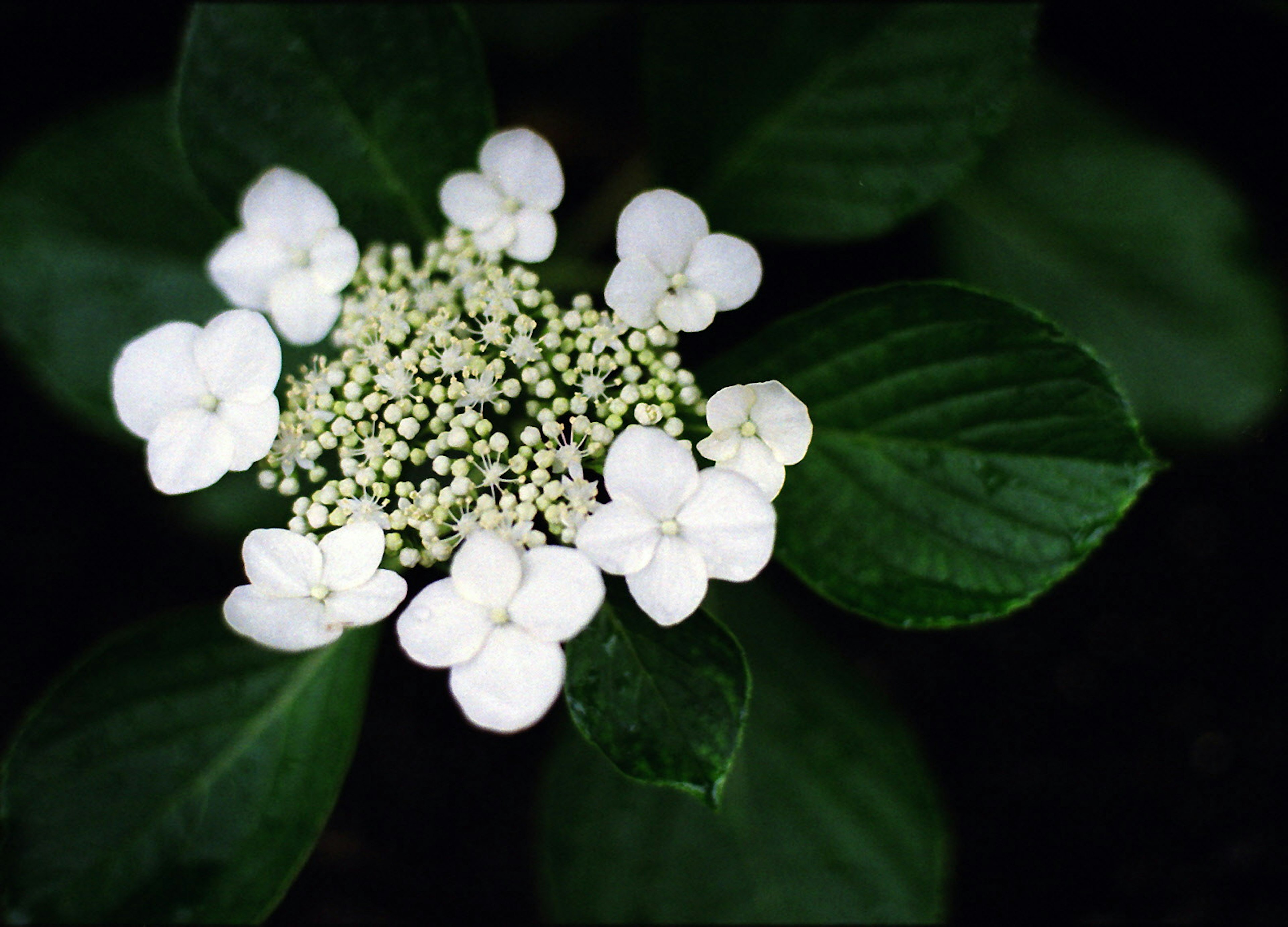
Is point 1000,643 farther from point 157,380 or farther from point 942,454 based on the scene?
point 157,380

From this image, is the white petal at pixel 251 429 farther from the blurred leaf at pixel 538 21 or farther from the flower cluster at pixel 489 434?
the blurred leaf at pixel 538 21

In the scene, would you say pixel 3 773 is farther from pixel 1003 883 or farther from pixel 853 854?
pixel 1003 883

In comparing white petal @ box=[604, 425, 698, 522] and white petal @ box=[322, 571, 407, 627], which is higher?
white petal @ box=[604, 425, 698, 522]

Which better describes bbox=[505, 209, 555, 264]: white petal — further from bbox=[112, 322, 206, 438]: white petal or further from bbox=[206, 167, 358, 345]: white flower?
bbox=[112, 322, 206, 438]: white petal

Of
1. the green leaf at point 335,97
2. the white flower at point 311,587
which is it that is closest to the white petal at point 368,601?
the white flower at point 311,587

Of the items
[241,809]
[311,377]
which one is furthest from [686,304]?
[241,809]

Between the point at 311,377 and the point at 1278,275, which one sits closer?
the point at 311,377

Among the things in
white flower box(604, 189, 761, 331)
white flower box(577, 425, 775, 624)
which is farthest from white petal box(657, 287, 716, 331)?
white flower box(577, 425, 775, 624)
